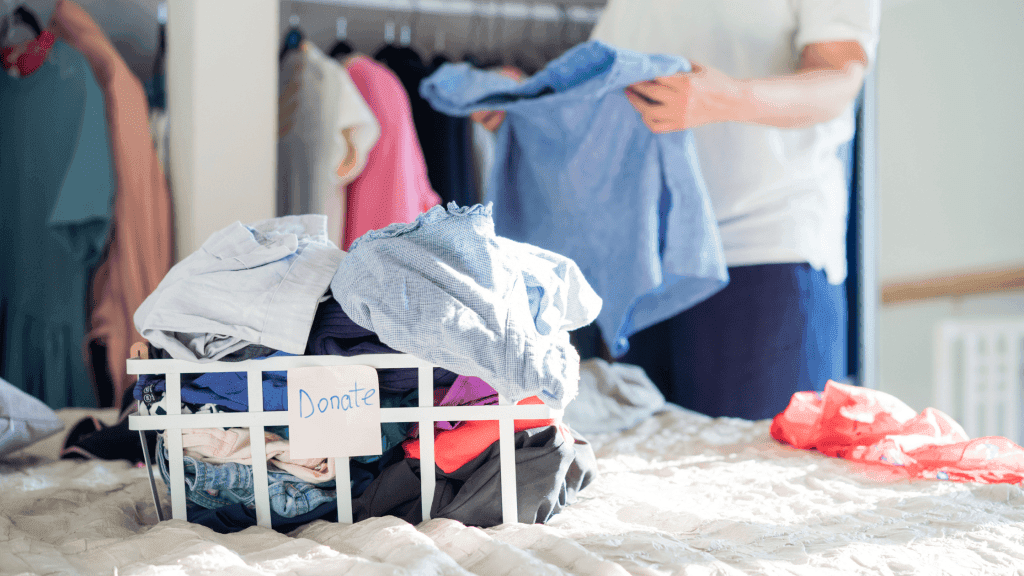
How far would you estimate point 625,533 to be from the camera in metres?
0.56

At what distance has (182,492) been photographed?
2.04ft

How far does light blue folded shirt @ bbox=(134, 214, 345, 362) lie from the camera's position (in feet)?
1.96

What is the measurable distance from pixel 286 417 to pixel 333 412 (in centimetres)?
5

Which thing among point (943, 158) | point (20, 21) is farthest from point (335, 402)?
point (943, 158)

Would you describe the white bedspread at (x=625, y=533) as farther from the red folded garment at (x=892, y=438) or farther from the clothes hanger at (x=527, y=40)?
the clothes hanger at (x=527, y=40)

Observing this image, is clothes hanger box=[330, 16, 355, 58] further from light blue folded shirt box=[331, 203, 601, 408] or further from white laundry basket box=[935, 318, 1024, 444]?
white laundry basket box=[935, 318, 1024, 444]

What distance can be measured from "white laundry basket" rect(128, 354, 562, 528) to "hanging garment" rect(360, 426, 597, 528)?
11mm

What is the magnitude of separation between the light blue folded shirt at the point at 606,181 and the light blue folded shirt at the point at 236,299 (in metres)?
0.58

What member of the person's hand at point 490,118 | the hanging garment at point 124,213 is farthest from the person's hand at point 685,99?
the hanging garment at point 124,213

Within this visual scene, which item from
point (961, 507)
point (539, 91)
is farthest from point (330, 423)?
point (539, 91)

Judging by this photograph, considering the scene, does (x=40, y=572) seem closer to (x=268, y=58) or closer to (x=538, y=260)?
(x=538, y=260)

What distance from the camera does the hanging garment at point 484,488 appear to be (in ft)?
1.97

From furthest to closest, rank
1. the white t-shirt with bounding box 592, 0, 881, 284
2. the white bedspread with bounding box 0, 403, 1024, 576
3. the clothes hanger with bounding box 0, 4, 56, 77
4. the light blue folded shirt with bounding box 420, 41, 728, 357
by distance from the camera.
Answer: the clothes hanger with bounding box 0, 4, 56, 77 < the white t-shirt with bounding box 592, 0, 881, 284 < the light blue folded shirt with bounding box 420, 41, 728, 357 < the white bedspread with bounding box 0, 403, 1024, 576

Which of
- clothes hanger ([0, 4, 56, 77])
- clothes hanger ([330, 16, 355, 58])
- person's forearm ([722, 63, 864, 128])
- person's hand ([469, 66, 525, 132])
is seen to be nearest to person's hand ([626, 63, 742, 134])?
person's forearm ([722, 63, 864, 128])
